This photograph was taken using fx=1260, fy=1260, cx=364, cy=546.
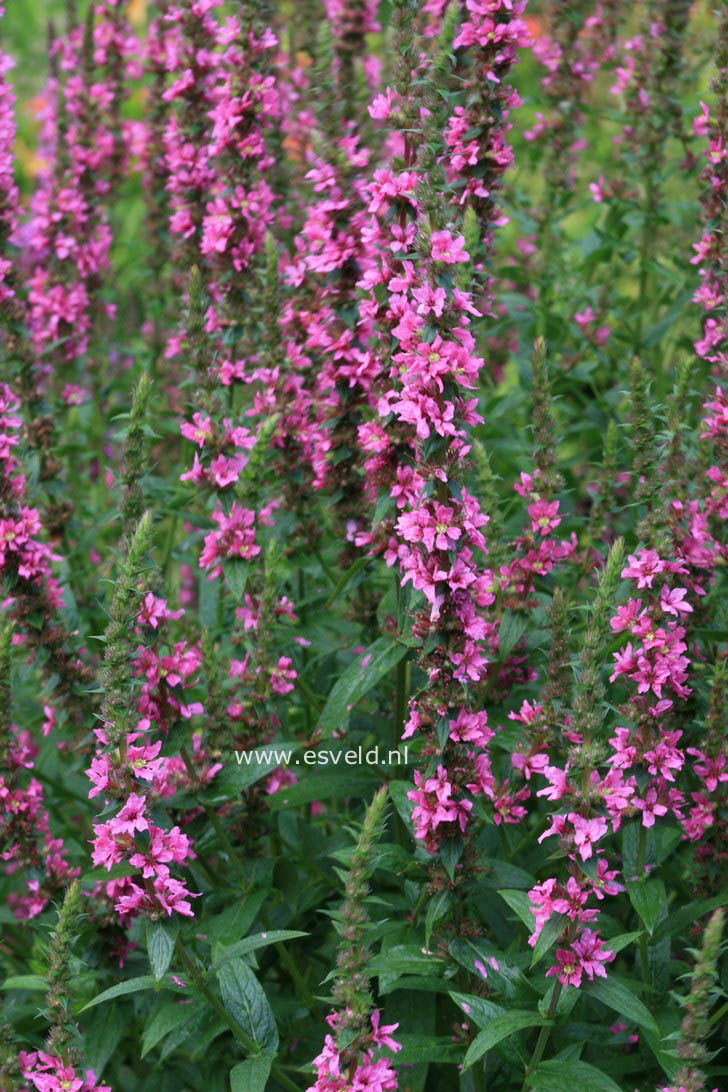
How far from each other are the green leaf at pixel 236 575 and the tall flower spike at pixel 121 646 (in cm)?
84

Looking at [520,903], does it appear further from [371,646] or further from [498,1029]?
[371,646]

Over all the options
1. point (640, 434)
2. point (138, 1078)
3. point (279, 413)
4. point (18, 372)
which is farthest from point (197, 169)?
point (138, 1078)

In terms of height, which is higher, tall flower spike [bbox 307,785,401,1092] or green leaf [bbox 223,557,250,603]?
green leaf [bbox 223,557,250,603]

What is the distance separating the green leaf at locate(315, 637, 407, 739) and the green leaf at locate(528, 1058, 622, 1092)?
41.1 inches

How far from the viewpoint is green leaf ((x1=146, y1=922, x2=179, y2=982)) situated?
2980mm

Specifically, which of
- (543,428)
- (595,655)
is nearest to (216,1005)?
(595,655)

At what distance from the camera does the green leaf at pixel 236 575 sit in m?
3.76

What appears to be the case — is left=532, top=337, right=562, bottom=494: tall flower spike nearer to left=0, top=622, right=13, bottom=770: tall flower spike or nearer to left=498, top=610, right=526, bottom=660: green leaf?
left=498, top=610, right=526, bottom=660: green leaf

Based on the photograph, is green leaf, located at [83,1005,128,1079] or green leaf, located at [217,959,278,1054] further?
green leaf, located at [83,1005,128,1079]

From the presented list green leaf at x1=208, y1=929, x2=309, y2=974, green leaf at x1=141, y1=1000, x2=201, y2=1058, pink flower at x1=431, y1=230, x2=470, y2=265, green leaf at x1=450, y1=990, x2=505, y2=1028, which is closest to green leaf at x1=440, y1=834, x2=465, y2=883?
green leaf at x1=450, y1=990, x2=505, y2=1028

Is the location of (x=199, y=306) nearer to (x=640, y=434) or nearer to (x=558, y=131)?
(x=640, y=434)

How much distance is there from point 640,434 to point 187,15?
253 centimetres

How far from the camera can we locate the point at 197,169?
470 cm

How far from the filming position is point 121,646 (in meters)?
2.86
